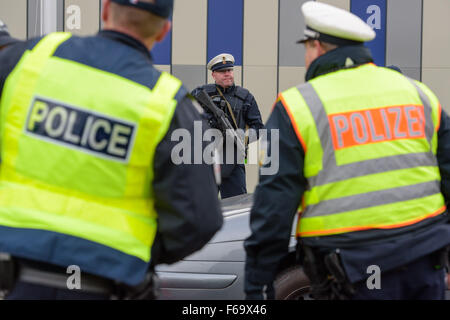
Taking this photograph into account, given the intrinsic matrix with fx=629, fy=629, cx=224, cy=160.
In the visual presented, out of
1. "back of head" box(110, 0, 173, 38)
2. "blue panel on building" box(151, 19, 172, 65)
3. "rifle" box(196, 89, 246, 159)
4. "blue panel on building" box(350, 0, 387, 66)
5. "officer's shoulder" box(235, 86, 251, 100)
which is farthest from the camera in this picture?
"blue panel on building" box(350, 0, 387, 66)

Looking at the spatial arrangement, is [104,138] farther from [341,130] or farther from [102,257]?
[341,130]

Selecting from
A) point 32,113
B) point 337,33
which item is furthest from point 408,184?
point 32,113

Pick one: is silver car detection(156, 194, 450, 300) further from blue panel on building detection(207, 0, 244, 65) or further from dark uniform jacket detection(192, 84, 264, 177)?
blue panel on building detection(207, 0, 244, 65)

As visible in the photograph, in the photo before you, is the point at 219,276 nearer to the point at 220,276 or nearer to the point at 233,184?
the point at 220,276

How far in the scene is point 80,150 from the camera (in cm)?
201

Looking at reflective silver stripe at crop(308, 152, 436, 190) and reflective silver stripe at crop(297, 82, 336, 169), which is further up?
reflective silver stripe at crop(297, 82, 336, 169)

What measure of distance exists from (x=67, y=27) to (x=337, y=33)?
38.9 feet

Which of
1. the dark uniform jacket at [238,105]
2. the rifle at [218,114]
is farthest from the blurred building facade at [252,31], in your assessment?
the rifle at [218,114]

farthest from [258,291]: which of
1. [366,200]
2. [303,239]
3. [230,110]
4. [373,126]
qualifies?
[230,110]

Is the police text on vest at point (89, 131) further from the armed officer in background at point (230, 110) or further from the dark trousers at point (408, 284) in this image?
the armed officer in background at point (230, 110)

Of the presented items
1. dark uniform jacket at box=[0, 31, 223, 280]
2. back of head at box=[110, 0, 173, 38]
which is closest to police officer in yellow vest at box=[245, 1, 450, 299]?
dark uniform jacket at box=[0, 31, 223, 280]

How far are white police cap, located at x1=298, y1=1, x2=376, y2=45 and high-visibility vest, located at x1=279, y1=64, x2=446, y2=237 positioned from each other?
0.17 meters

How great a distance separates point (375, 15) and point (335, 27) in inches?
445

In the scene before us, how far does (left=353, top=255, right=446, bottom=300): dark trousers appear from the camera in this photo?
97.2 inches
